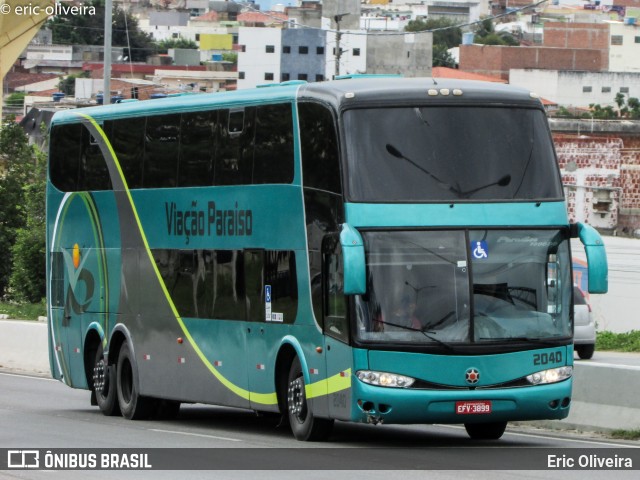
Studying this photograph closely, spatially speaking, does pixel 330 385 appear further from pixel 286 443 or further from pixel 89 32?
pixel 89 32

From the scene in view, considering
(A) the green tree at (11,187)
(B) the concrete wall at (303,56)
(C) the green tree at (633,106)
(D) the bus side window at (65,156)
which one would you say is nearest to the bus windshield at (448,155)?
(D) the bus side window at (65,156)

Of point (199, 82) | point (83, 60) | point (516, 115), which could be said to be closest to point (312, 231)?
point (516, 115)

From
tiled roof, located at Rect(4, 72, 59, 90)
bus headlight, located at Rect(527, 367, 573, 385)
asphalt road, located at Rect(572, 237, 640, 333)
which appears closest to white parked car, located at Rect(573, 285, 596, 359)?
asphalt road, located at Rect(572, 237, 640, 333)

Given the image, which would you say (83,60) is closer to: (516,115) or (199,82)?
(199,82)

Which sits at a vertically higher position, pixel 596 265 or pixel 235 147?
pixel 235 147

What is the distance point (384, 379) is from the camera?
15.1 metres

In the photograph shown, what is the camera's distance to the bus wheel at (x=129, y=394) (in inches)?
824

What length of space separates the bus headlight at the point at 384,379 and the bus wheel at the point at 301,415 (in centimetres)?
131

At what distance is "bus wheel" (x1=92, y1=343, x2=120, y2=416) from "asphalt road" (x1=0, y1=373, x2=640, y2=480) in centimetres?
20

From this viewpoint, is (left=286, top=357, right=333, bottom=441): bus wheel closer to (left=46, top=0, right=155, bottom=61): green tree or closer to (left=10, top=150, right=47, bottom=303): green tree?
(left=10, top=150, right=47, bottom=303): green tree

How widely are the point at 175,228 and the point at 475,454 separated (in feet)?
19.8

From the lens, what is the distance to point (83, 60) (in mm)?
152500

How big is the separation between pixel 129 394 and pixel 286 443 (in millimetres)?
5297

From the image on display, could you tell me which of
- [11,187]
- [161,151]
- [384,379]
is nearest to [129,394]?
[161,151]
